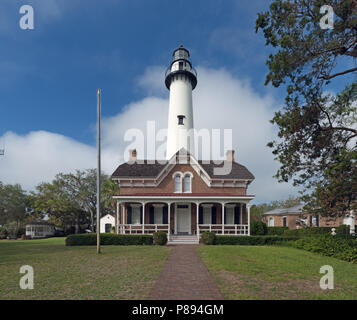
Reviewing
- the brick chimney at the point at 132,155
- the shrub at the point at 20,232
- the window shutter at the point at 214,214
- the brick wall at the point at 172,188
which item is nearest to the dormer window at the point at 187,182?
the brick wall at the point at 172,188

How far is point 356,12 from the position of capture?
975cm

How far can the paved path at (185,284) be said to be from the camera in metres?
5.98

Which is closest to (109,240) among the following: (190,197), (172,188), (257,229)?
(190,197)

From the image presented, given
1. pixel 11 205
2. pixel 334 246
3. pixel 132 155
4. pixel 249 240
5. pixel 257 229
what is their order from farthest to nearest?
pixel 11 205, pixel 132 155, pixel 257 229, pixel 249 240, pixel 334 246

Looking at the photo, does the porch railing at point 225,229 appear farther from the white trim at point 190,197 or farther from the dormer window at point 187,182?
the dormer window at point 187,182

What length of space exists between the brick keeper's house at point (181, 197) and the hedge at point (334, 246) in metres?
6.37

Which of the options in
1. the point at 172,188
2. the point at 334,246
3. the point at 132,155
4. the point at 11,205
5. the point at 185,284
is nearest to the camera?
the point at 185,284

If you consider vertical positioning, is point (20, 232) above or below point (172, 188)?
below

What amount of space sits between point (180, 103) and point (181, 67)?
18.9 feet

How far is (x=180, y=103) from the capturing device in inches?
1178

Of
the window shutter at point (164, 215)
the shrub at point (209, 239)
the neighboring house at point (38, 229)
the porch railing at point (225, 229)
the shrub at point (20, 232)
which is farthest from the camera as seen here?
the shrub at point (20, 232)

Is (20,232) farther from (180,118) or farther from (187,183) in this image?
(180,118)

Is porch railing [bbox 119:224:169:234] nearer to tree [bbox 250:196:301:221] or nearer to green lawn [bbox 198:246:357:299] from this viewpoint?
green lawn [bbox 198:246:357:299]
